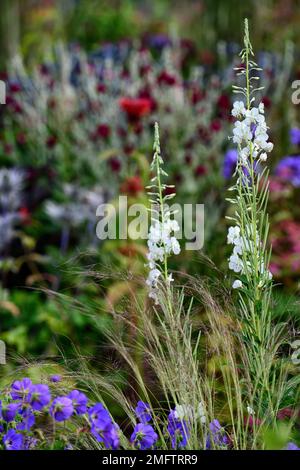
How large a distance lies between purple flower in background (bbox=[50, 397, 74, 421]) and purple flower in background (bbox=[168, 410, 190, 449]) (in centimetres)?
29

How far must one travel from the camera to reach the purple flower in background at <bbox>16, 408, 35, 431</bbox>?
192 cm

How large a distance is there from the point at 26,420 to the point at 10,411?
0.10 metres

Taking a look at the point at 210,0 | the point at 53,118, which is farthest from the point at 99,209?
the point at 210,0

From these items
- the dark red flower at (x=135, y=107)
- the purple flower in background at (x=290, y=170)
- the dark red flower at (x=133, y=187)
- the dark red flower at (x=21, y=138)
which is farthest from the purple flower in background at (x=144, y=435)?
the dark red flower at (x=21, y=138)

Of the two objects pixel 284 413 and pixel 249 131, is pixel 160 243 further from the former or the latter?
pixel 284 413

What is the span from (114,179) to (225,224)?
1003 mm

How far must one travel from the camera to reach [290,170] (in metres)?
4.75

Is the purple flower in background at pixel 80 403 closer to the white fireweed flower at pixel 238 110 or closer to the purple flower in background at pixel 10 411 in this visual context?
the purple flower in background at pixel 10 411

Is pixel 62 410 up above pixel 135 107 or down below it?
below

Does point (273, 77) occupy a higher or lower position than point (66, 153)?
higher

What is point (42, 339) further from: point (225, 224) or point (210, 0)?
point (210, 0)

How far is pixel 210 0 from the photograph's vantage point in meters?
9.73

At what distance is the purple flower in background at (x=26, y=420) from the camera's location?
75.7 inches

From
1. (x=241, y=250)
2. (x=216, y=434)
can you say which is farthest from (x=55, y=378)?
(x=241, y=250)
